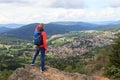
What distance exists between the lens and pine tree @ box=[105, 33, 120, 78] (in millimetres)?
21906

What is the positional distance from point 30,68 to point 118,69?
7.30m

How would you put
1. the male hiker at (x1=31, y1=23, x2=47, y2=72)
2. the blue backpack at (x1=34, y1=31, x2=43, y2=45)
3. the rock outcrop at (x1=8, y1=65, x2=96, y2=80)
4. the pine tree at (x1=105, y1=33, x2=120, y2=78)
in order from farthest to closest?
the pine tree at (x1=105, y1=33, x2=120, y2=78) → the rock outcrop at (x1=8, y1=65, x2=96, y2=80) → the blue backpack at (x1=34, y1=31, x2=43, y2=45) → the male hiker at (x1=31, y1=23, x2=47, y2=72)

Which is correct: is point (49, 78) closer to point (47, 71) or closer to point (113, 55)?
point (47, 71)

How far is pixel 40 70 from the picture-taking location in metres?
18.3

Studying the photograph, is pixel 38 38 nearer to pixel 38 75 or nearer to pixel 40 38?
pixel 40 38

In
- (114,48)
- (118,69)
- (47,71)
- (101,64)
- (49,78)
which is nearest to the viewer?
(49,78)

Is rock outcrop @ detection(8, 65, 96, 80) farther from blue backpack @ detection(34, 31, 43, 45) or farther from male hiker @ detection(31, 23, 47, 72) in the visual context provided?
blue backpack @ detection(34, 31, 43, 45)

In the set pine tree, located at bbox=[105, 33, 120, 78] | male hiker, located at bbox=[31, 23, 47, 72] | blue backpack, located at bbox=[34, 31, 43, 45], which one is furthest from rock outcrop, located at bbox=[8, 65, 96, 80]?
pine tree, located at bbox=[105, 33, 120, 78]

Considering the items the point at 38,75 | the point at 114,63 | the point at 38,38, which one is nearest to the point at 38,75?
the point at 38,75

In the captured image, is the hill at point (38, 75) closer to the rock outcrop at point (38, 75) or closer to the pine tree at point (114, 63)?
the rock outcrop at point (38, 75)

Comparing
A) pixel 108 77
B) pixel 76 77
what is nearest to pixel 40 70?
pixel 76 77

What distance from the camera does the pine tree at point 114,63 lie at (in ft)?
71.9

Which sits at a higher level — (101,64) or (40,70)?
(40,70)

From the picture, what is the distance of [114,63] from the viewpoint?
893 inches
